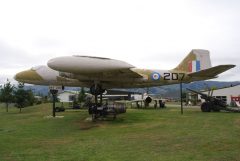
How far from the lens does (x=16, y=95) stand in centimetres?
3591

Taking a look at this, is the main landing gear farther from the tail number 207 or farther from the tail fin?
the tail fin

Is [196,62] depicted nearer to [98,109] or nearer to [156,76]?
[156,76]

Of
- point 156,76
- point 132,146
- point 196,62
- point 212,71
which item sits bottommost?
point 132,146

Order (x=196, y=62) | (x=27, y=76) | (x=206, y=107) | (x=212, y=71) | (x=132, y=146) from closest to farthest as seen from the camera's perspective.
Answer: (x=132, y=146) → (x=212, y=71) → (x=27, y=76) → (x=206, y=107) → (x=196, y=62)

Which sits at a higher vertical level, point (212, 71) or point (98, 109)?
point (212, 71)

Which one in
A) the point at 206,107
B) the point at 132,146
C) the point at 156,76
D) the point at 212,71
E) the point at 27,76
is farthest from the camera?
the point at 206,107

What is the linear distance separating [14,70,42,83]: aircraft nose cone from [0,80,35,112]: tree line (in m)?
11.2

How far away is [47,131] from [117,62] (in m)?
5.53

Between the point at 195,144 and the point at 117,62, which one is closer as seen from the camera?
the point at 195,144

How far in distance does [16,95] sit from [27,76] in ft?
41.1

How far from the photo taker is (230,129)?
1327 centimetres

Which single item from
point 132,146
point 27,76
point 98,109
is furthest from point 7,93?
point 132,146

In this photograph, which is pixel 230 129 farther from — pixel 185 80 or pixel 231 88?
pixel 231 88

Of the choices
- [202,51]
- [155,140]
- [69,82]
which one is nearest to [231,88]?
[202,51]
